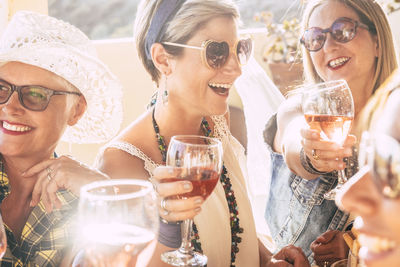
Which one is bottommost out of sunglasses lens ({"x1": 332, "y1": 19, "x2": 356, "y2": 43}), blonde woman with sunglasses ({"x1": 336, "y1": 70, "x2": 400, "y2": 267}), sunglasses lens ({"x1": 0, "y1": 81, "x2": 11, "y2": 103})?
blonde woman with sunglasses ({"x1": 336, "y1": 70, "x2": 400, "y2": 267})

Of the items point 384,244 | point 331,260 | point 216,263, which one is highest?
point 384,244

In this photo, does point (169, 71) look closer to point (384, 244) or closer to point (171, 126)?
point (171, 126)

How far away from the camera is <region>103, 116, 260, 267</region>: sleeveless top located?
179 centimetres

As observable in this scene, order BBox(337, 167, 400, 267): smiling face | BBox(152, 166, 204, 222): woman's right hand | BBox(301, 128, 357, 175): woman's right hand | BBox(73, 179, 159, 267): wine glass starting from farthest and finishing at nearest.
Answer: BBox(301, 128, 357, 175): woman's right hand < BBox(152, 166, 204, 222): woman's right hand < BBox(73, 179, 159, 267): wine glass < BBox(337, 167, 400, 267): smiling face

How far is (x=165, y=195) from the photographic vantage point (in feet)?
3.93

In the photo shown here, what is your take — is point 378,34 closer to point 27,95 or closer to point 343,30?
point 343,30

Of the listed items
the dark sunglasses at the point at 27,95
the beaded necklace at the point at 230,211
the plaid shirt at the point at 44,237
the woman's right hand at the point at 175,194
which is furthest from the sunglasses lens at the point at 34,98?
the woman's right hand at the point at 175,194

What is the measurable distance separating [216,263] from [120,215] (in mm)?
1055

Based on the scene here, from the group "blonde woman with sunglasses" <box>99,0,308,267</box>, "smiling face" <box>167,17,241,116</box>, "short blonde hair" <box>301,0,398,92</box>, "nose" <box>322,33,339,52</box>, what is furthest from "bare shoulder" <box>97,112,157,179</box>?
"short blonde hair" <box>301,0,398,92</box>

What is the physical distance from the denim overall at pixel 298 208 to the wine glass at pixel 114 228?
1312 mm

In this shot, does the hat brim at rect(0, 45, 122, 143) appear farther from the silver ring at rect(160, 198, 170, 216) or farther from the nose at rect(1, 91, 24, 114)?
the silver ring at rect(160, 198, 170, 216)

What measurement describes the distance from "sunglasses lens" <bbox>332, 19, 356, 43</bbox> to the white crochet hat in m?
1.01

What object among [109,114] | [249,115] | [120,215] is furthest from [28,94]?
[249,115]

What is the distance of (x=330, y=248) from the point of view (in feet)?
4.58
